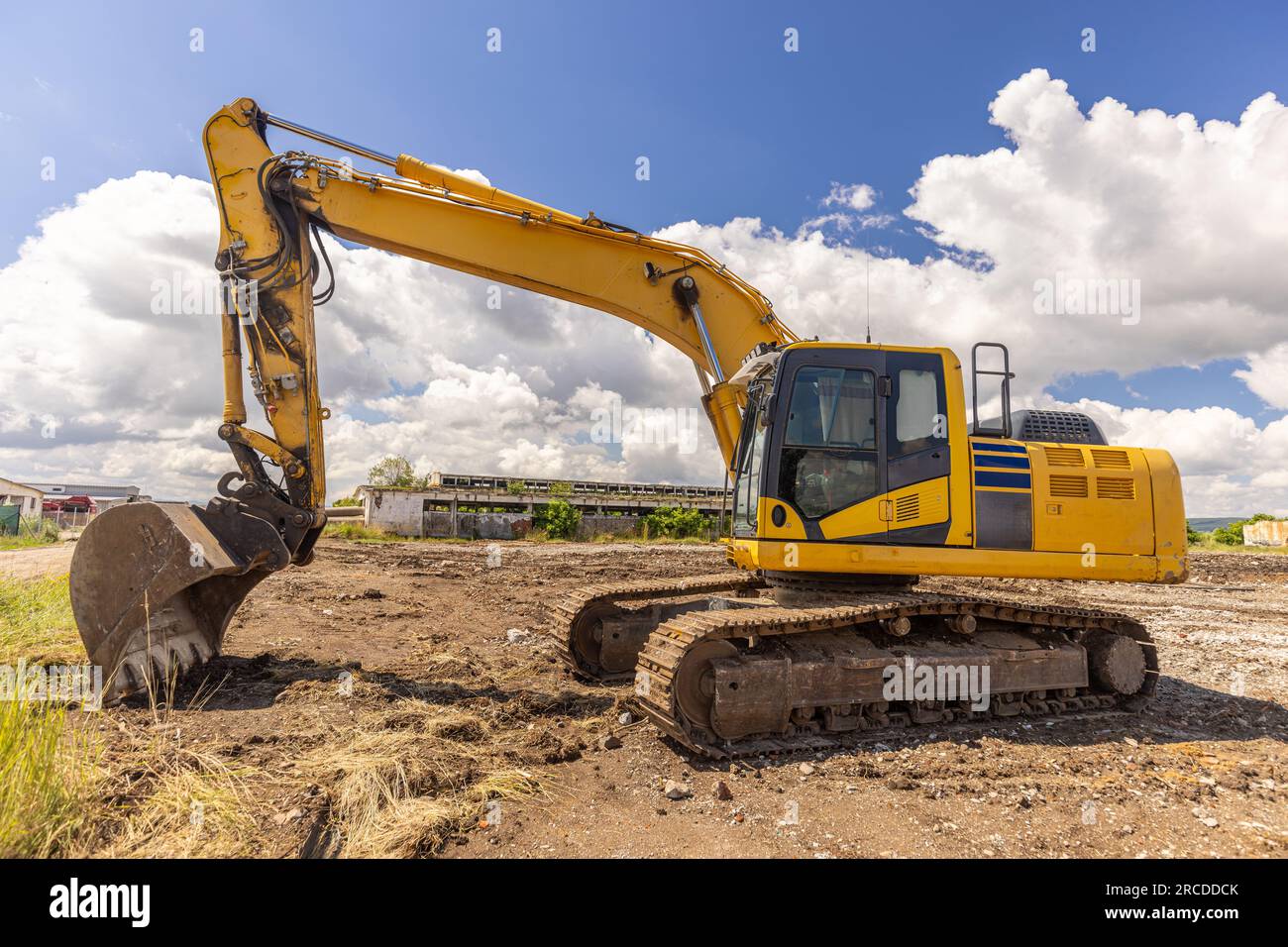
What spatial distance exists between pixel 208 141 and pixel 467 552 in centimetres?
1821

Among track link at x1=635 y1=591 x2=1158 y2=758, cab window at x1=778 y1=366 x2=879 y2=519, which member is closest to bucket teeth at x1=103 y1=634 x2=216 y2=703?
track link at x1=635 y1=591 x2=1158 y2=758

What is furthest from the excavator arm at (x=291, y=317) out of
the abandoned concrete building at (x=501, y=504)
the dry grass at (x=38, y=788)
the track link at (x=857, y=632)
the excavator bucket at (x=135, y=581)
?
the abandoned concrete building at (x=501, y=504)

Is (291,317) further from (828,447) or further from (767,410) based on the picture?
(828,447)

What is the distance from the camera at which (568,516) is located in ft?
106

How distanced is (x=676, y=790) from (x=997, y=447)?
13.4 ft

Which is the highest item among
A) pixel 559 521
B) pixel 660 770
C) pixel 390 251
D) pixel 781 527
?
pixel 390 251

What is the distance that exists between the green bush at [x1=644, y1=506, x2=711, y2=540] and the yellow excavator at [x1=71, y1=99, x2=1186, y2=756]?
26.7 m

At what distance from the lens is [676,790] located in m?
4.39

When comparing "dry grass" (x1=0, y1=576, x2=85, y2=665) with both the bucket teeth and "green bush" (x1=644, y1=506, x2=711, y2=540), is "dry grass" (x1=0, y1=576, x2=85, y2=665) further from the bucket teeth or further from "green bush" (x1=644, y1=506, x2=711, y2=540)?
"green bush" (x1=644, y1=506, x2=711, y2=540)

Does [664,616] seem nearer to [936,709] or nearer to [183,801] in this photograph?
[936,709]

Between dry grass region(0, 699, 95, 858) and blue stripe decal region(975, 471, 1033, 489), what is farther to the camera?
blue stripe decal region(975, 471, 1033, 489)

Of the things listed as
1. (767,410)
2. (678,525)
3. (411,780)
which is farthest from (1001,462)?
(678,525)

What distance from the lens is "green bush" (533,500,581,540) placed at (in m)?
32.0
